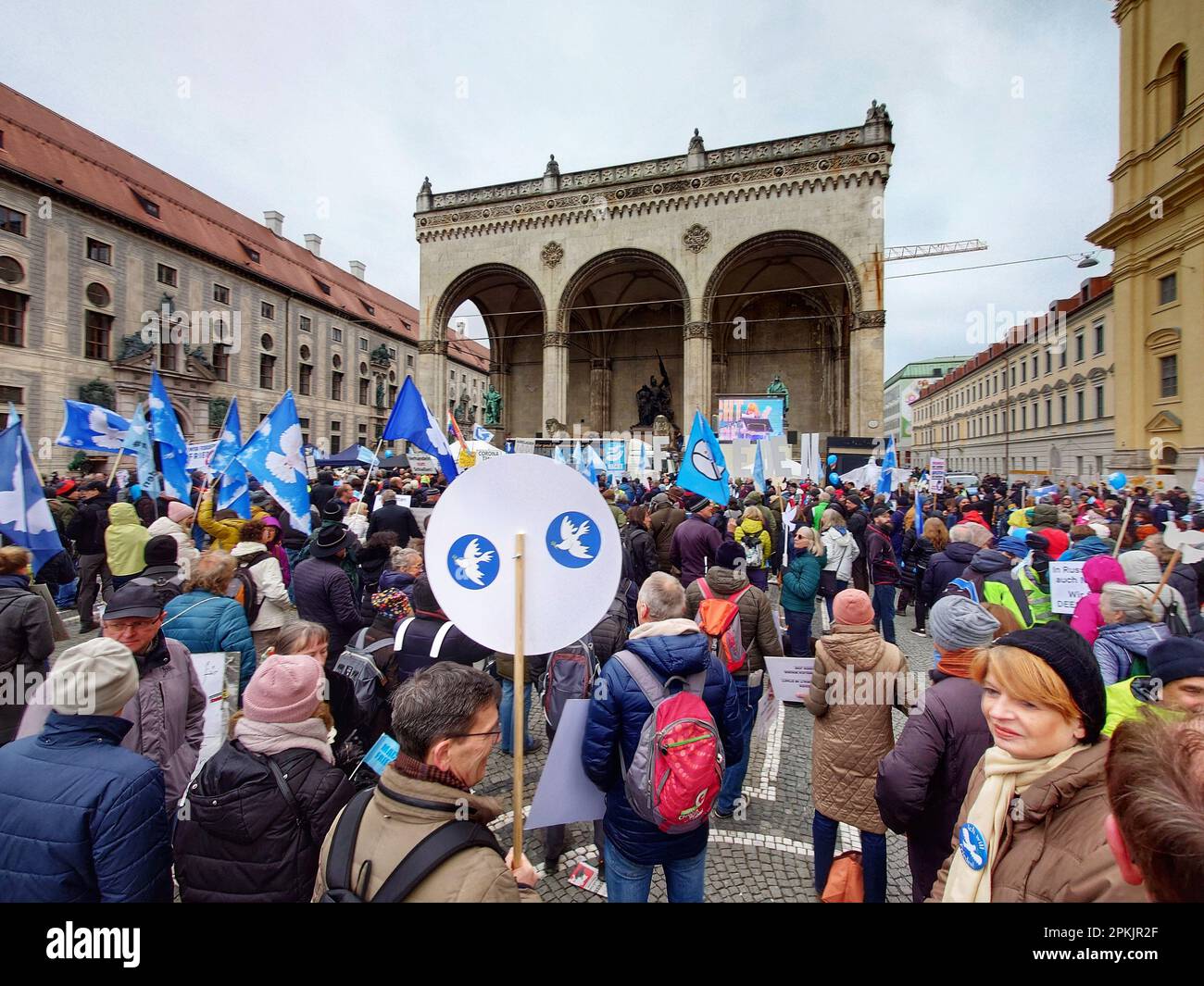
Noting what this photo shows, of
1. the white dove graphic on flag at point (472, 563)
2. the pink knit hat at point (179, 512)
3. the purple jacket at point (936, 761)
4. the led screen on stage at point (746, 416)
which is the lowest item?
the purple jacket at point (936, 761)

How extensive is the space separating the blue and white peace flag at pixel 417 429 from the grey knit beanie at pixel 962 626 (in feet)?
18.1

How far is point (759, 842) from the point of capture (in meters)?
3.34

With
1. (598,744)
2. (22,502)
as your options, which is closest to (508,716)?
(598,744)

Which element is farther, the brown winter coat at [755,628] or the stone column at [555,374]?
the stone column at [555,374]

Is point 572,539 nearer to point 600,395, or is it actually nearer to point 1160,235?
point 1160,235

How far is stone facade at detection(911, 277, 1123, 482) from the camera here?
28.9 m

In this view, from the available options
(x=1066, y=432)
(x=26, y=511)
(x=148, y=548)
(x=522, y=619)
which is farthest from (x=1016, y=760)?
(x=1066, y=432)

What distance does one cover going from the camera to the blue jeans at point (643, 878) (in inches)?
89.7

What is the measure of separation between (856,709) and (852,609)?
469 millimetres

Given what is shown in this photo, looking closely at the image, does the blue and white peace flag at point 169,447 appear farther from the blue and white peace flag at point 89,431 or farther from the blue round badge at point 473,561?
the blue round badge at point 473,561

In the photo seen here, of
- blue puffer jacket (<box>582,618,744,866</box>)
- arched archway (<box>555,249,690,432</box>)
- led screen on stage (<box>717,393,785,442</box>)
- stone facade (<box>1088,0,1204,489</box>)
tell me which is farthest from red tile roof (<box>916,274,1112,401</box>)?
blue puffer jacket (<box>582,618,744,866</box>)

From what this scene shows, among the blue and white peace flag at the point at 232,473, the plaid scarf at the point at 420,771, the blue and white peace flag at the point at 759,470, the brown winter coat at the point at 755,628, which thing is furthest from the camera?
the blue and white peace flag at the point at 759,470

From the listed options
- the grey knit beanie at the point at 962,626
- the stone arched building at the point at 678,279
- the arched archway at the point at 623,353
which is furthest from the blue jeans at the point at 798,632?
the arched archway at the point at 623,353
